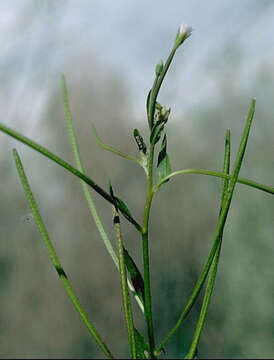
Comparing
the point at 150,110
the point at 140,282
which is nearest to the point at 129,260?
the point at 140,282

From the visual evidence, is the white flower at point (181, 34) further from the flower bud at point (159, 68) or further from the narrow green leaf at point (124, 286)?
the narrow green leaf at point (124, 286)

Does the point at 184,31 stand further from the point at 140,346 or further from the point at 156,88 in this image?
the point at 140,346

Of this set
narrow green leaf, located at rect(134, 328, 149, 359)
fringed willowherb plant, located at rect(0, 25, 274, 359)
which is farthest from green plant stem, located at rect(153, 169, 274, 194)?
narrow green leaf, located at rect(134, 328, 149, 359)

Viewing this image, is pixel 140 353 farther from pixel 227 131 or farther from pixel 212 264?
pixel 227 131

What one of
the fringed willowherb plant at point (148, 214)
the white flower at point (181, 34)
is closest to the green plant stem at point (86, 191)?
the fringed willowherb plant at point (148, 214)

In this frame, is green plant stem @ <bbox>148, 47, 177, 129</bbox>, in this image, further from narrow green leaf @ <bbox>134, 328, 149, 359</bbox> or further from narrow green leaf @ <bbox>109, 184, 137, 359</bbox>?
narrow green leaf @ <bbox>134, 328, 149, 359</bbox>

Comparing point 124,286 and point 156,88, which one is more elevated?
point 156,88

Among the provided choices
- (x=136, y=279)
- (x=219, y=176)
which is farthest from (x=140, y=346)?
(x=219, y=176)
